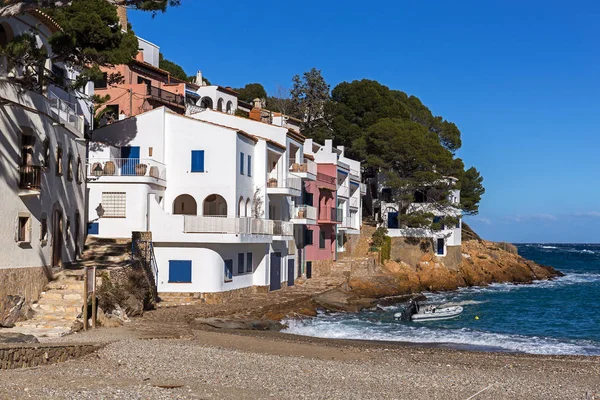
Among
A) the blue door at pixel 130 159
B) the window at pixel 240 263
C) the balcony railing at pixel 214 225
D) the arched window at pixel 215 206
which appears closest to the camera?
the balcony railing at pixel 214 225

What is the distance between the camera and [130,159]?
38625 millimetres

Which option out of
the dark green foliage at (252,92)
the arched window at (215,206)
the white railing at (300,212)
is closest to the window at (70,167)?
the arched window at (215,206)

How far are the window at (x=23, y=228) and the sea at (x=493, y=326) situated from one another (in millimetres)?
12829

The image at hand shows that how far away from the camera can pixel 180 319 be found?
104 ft

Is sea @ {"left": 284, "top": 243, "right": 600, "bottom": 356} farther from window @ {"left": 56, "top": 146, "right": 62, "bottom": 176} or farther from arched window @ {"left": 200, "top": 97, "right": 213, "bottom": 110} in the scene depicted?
arched window @ {"left": 200, "top": 97, "right": 213, "bottom": 110}

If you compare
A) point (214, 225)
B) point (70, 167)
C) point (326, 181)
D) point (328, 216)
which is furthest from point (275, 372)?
point (326, 181)

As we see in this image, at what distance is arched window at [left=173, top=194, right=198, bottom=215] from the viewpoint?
42.6 meters

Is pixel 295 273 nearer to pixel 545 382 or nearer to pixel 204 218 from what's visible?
pixel 204 218

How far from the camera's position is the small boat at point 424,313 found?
142 feet

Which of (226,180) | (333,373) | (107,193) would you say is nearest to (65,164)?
(107,193)

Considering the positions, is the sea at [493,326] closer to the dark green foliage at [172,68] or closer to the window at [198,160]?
the window at [198,160]

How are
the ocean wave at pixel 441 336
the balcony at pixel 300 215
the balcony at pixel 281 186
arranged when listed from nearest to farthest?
the ocean wave at pixel 441 336, the balcony at pixel 281 186, the balcony at pixel 300 215

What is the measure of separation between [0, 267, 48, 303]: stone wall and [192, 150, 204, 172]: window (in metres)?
13.3

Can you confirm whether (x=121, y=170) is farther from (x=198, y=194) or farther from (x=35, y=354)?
(x=35, y=354)
